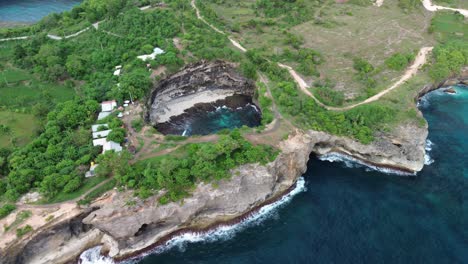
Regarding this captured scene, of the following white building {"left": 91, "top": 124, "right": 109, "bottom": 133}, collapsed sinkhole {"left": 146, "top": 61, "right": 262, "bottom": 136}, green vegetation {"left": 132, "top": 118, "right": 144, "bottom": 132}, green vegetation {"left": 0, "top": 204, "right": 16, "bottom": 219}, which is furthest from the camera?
collapsed sinkhole {"left": 146, "top": 61, "right": 262, "bottom": 136}

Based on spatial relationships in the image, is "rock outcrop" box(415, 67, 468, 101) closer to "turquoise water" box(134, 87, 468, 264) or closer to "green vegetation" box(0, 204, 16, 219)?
"turquoise water" box(134, 87, 468, 264)

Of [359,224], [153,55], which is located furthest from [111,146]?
[359,224]

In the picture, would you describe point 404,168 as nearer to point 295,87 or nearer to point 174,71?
point 295,87

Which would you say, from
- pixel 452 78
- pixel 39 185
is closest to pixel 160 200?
pixel 39 185

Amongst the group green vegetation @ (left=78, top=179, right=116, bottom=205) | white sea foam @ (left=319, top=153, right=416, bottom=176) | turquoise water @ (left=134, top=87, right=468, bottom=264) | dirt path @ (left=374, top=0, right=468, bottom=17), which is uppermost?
dirt path @ (left=374, top=0, right=468, bottom=17)

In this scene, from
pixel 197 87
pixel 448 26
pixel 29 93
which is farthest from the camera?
pixel 448 26

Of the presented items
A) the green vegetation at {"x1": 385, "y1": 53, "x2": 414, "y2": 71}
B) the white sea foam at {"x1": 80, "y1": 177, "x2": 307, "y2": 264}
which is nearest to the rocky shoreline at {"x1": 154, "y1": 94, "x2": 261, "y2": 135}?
the white sea foam at {"x1": 80, "y1": 177, "x2": 307, "y2": 264}

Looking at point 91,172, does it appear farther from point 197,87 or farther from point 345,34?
point 345,34

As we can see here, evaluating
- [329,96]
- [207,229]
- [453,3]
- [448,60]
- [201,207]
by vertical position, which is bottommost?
[207,229]
